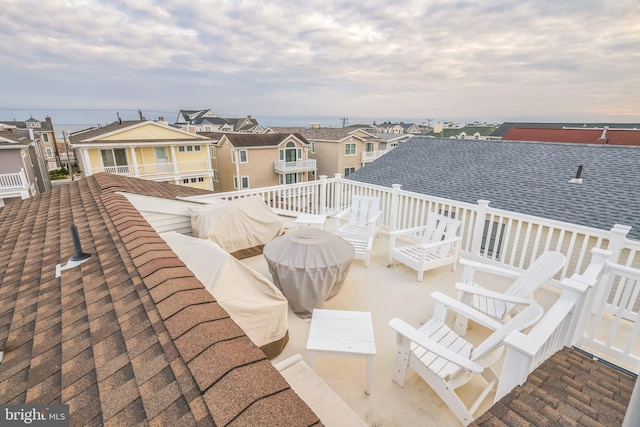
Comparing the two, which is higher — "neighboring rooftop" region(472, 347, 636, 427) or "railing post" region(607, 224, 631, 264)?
"railing post" region(607, 224, 631, 264)

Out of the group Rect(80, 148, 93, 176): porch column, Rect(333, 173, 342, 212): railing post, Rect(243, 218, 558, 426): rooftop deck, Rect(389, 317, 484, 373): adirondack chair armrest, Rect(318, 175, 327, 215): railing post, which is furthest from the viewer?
Rect(80, 148, 93, 176): porch column

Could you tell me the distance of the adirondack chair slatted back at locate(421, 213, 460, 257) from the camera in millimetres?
4016

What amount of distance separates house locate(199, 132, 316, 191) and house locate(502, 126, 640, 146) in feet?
55.0

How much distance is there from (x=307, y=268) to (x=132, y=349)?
1.90m

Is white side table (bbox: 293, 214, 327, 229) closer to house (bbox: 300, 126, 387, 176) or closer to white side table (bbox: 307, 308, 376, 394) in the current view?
white side table (bbox: 307, 308, 376, 394)

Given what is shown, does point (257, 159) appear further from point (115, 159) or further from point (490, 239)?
point (490, 239)

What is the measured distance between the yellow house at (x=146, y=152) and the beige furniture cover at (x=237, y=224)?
44.3 feet

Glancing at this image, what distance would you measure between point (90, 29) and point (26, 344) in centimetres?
1160

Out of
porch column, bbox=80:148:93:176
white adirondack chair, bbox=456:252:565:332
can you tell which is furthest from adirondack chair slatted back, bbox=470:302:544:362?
porch column, bbox=80:148:93:176

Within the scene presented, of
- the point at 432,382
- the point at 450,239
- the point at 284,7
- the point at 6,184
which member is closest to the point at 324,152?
the point at 284,7

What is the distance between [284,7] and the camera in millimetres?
7594

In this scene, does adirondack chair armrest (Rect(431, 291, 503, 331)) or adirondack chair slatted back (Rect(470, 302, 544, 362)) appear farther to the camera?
adirondack chair armrest (Rect(431, 291, 503, 331))

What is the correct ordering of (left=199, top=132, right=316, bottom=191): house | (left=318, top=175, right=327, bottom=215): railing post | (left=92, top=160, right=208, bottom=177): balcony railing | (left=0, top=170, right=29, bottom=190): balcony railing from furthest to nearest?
(left=199, top=132, right=316, bottom=191): house → (left=92, top=160, right=208, bottom=177): balcony railing → (left=0, top=170, right=29, bottom=190): balcony railing → (left=318, top=175, right=327, bottom=215): railing post

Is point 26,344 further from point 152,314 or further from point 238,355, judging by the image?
point 238,355
